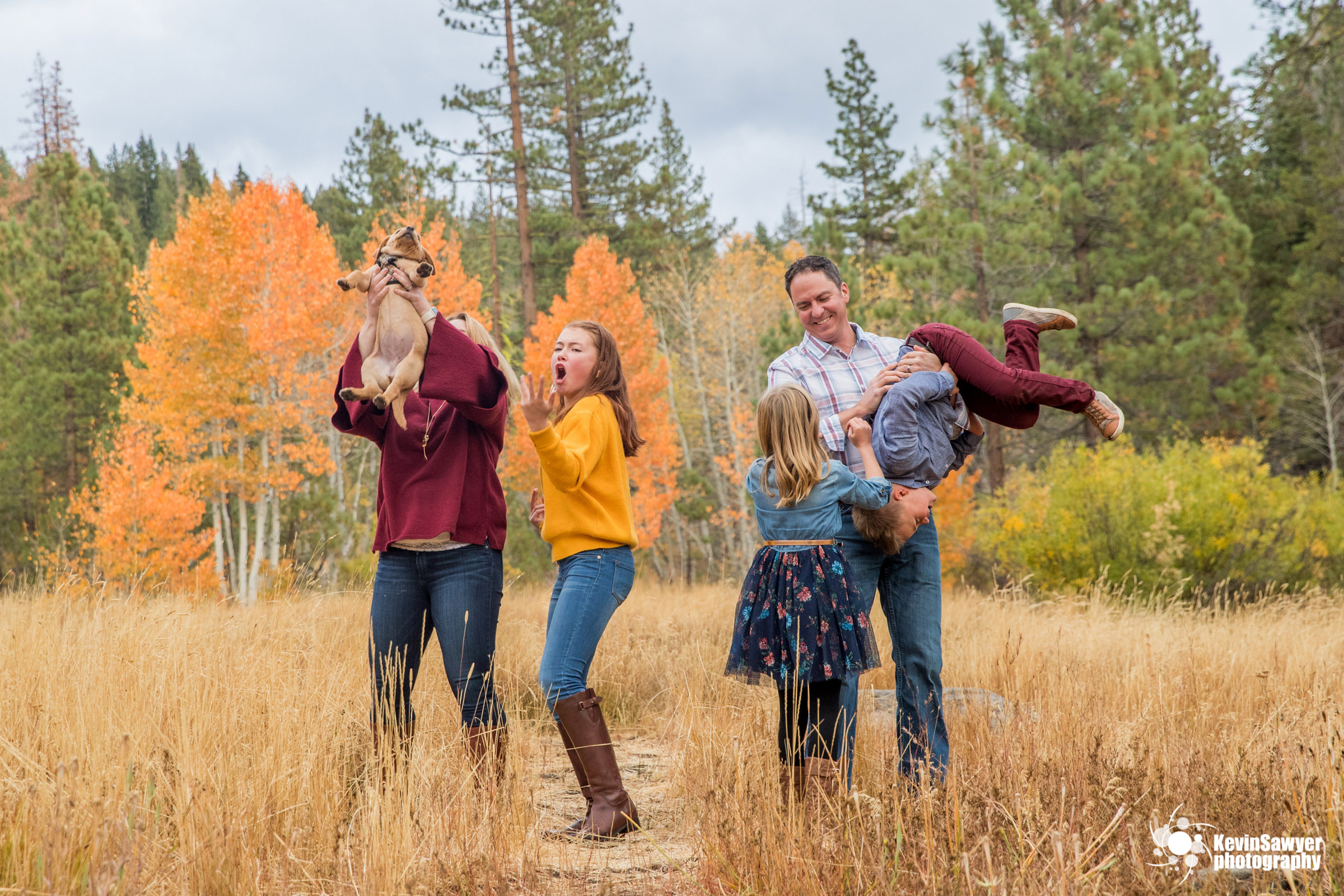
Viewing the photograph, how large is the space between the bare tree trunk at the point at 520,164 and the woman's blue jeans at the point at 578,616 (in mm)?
15009

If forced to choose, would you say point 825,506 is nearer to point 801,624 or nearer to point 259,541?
point 801,624

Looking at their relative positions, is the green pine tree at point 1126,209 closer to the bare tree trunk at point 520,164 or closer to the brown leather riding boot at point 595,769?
the bare tree trunk at point 520,164

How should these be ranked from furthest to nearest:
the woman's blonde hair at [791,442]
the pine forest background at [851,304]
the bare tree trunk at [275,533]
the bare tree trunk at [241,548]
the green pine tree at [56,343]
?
the green pine tree at [56,343], the bare tree trunk at [241,548], the bare tree trunk at [275,533], the pine forest background at [851,304], the woman's blonde hair at [791,442]

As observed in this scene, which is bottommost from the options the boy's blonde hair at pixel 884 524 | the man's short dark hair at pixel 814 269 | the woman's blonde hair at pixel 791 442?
the boy's blonde hair at pixel 884 524

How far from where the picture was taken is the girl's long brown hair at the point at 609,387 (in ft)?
10.1

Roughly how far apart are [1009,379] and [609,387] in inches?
53.8

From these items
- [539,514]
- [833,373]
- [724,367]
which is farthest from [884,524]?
[724,367]

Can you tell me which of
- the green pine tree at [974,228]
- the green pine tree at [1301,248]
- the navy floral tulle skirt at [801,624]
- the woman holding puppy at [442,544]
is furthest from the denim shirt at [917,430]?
the green pine tree at [1301,248]

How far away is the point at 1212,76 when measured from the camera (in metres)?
22.4

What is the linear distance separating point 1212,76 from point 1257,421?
9792 millimetres

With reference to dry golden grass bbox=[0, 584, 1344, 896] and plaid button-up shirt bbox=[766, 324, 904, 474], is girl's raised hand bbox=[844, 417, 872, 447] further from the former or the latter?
dry golden grass bbox=[0, 584, 1344, 896]

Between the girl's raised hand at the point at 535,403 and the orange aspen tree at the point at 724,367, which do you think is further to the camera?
the orange aspen tree at the point at 724,367

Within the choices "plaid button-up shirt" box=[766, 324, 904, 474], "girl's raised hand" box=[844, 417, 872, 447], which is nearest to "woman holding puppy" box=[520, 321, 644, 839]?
"plaid button-up shirt" box=[766, 324, 904, 474]

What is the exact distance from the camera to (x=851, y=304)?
15.0m
